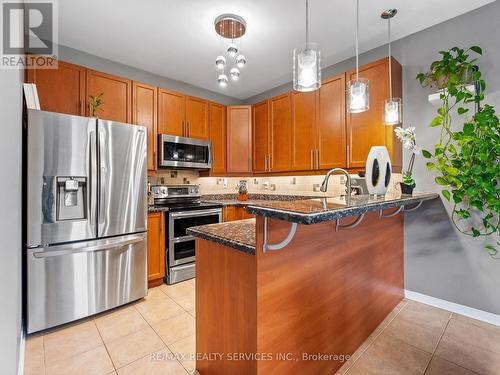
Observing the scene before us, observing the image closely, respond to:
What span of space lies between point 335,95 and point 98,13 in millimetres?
2432

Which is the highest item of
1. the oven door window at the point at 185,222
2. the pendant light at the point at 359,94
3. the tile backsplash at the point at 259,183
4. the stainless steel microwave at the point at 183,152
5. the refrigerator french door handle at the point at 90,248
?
the pendant light at the point at 359,94

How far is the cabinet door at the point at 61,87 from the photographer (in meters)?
2.35

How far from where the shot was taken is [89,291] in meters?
2.05

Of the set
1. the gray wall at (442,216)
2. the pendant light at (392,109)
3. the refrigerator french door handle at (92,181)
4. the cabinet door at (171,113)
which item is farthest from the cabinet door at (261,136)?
the refrigerator french door handle at (92,181)

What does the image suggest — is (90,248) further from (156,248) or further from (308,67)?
(308,67)

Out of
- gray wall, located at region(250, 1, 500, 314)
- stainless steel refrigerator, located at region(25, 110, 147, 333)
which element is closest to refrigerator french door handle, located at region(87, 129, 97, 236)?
stainless steel refrigerator, located at region(25, 110, 147, 333)

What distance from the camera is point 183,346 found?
5.69 feet

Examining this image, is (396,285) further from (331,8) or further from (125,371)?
(331,8)

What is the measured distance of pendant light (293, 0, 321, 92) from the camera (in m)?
1.43

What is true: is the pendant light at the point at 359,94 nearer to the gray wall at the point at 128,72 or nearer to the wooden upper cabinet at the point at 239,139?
the wooden upper cabinet at the point at 239,139

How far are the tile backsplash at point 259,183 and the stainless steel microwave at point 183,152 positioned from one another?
34cm

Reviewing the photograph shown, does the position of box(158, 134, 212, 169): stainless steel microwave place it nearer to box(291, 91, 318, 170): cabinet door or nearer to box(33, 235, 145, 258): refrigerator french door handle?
box(33, 235, 145, 258): refrigerator french door handle

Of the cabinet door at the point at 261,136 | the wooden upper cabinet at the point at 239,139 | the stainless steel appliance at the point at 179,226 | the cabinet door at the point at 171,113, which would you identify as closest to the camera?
the stainless steel appliance at the point at 179,226

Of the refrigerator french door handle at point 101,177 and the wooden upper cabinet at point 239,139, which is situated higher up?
the wooden upper cabinet at point 239,139
